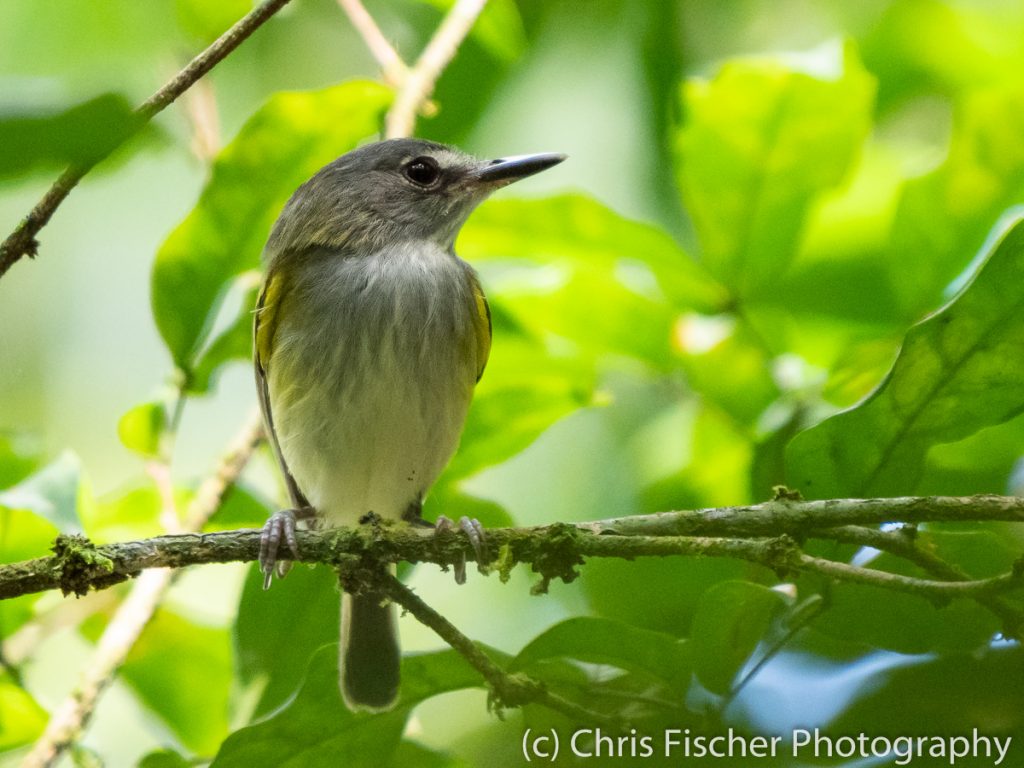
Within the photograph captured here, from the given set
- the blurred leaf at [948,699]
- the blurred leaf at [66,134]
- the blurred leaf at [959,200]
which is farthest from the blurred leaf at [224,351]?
the blurred leaf at [66,134]

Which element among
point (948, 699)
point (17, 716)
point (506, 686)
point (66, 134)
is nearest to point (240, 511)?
point (17, 716)

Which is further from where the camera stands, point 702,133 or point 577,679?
point 702,133

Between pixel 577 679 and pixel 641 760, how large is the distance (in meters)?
0.30

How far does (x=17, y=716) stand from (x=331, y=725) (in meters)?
0.76

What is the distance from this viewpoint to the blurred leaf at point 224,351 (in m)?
2.76

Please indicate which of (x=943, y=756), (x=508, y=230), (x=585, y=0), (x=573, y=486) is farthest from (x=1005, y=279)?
(x=585, y=0)

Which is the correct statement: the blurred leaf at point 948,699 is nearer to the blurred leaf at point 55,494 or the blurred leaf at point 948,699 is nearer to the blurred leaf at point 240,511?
the blurred leaf at point 55,494

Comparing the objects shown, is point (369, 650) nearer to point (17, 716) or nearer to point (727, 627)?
point (17, 716)

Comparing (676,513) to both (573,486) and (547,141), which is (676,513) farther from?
(547,141)

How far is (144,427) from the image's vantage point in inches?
106

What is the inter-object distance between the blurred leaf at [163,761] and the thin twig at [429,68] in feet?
5.69

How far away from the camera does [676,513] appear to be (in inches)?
67.2

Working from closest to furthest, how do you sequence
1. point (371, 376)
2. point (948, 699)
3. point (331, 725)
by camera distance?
point (948, 699) → point (331, 725) → point (371, 376)

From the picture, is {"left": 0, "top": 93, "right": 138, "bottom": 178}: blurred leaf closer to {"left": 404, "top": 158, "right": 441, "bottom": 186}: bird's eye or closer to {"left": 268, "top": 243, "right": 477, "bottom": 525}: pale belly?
{"left": 268, "top": 243, "right": 477, "bottom": 525}: pale belly
